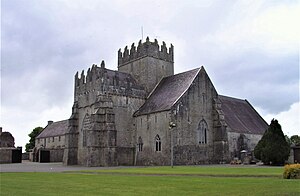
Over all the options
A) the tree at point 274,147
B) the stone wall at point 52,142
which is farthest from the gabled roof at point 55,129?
the tree at point 274,147

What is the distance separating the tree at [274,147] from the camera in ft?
128

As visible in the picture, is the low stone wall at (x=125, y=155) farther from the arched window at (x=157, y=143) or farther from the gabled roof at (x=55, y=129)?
the gabled roof at (x=55, y=129)

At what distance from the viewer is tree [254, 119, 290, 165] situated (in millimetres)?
39156

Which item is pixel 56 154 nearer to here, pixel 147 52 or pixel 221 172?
pixel 147 52

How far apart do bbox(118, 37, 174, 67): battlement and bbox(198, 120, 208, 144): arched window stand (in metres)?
14.3

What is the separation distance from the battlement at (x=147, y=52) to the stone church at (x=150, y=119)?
0.15 meters

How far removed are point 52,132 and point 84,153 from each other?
127 feet

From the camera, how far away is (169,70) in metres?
59.2

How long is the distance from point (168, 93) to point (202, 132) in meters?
6.89

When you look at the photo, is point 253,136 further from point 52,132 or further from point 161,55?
point 52,132

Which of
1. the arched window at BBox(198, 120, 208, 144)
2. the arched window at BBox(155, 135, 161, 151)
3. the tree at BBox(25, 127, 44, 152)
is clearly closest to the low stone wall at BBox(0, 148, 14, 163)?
the arched window at BBox(155, 135, 161, 151)

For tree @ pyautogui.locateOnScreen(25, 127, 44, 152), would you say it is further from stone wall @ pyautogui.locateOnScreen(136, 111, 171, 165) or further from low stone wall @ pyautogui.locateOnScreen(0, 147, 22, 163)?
stone wall @ pyautogui.locateOnScreen(136, 111, 171, 165)

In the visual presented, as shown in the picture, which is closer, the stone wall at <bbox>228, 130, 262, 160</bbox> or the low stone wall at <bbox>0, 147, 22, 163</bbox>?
the stone wall at <bbox>228, 130, 262, 160</bbox>

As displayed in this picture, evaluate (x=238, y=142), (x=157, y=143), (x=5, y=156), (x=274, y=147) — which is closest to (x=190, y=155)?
(x=157, y=143)
